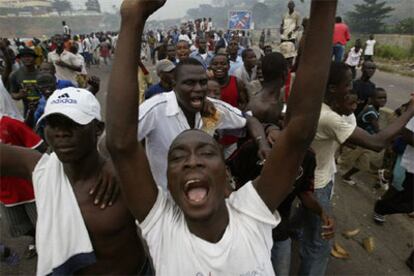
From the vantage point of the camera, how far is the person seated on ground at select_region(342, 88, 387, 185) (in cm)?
456

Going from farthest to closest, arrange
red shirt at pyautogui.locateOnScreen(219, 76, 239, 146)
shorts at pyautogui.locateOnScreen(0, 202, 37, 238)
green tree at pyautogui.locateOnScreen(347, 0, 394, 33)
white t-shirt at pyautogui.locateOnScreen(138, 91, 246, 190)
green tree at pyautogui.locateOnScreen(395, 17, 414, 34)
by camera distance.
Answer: green tree at pyautogui.locateOnScreen(347, 0, 394, 33) < green tree at pyautogui.locateOnScreen(395, 17, 414, 34) < red shirt at pyautogui.locateOnScreen(219, 76, 239, 146) < shorts at pyautogui.locateOnScreen(0, 202, 37, 238) < white t-shirt at pyautogui.locateOnScreen(138, 91, 246, 190)

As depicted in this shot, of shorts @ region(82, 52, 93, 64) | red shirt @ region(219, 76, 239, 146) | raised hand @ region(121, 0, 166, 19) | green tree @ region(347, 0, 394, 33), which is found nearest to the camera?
raised hand @ region(121, 0, 166, 19)

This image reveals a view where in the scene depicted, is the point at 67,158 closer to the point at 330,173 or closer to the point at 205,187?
the point at 205,187

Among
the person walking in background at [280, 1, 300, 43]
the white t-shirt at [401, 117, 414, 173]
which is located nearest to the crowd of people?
the white t-shirt at [401, 117, 414, 173]

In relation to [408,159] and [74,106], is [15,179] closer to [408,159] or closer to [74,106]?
[74,106]

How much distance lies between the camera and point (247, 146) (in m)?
2.41

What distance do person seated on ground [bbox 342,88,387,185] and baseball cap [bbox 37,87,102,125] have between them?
4.01 m

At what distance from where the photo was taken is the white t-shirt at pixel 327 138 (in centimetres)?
223

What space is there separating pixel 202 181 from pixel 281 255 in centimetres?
146

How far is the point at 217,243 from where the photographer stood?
1306 mm

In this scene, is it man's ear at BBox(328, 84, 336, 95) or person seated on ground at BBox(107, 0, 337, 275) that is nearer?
person seated on ground at BBox(107, 0, 337, 275)

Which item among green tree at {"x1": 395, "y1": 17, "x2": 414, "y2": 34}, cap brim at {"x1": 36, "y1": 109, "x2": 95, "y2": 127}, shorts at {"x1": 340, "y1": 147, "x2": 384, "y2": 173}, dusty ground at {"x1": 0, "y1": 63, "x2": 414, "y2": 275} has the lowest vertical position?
green tree at {"x1": 395, "y1": 17, "x2": 414, "y2": 34}

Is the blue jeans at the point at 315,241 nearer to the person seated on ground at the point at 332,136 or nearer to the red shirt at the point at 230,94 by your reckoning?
the person seated on ground at the point at 332,136

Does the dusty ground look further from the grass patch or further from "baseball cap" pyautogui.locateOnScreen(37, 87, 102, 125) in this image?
the grass patch
